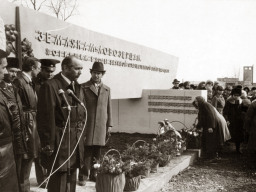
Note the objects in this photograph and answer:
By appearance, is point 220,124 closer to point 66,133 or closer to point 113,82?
point 113,82

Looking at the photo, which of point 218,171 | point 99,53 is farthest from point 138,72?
point 218,171

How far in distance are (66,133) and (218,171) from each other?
14.8 ft

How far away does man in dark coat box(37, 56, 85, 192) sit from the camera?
12.2 ft

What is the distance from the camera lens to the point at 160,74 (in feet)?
44.1

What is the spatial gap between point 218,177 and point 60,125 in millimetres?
4176

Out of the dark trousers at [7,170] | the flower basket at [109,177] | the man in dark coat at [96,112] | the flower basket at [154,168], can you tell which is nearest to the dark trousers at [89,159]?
the man in dark coat at [96,112]

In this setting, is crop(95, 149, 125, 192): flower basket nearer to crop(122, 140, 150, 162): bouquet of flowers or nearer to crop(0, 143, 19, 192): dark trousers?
crop(122, 140, 150, 162): bouquet of flowers

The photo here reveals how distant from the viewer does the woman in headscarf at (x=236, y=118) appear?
9.20 m

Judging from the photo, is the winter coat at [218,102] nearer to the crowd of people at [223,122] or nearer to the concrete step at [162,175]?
the crowd of people at [223,122]

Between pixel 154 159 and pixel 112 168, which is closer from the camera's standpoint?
pixel 112 168

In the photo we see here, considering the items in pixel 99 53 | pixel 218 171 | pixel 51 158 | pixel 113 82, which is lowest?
pixel 218 171

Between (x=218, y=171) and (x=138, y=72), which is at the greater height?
(x=138, y=72)

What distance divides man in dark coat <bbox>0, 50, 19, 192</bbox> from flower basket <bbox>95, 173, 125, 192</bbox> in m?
2.03

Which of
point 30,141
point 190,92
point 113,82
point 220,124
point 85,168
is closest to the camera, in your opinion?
point 30,141
